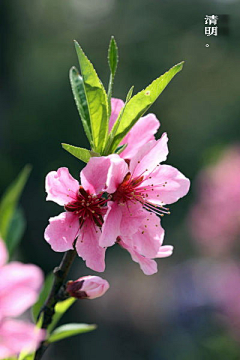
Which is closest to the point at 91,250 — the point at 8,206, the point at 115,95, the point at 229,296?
the point at 8,206

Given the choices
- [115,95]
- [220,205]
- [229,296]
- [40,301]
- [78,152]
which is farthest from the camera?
[115,95]

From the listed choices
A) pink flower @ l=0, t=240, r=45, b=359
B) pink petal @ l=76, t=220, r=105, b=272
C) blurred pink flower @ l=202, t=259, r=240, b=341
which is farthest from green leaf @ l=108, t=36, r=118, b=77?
blurred pink flower @ l=202, t=259, r=240, b=341

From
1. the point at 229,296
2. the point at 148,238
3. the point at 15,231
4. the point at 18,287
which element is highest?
the point at 18,287

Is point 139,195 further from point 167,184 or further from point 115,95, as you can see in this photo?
point 115,95

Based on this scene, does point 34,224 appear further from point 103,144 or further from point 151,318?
point 103,144

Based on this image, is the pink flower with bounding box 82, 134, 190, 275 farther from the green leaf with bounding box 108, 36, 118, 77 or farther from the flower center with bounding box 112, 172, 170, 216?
the green leaf with bounding box 108, 36, 118, 77

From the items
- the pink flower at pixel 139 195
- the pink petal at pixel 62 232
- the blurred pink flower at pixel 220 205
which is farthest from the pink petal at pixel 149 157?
the blurred pink flower at pixel 220 205

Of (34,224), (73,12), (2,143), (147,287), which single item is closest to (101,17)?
(73,12)
